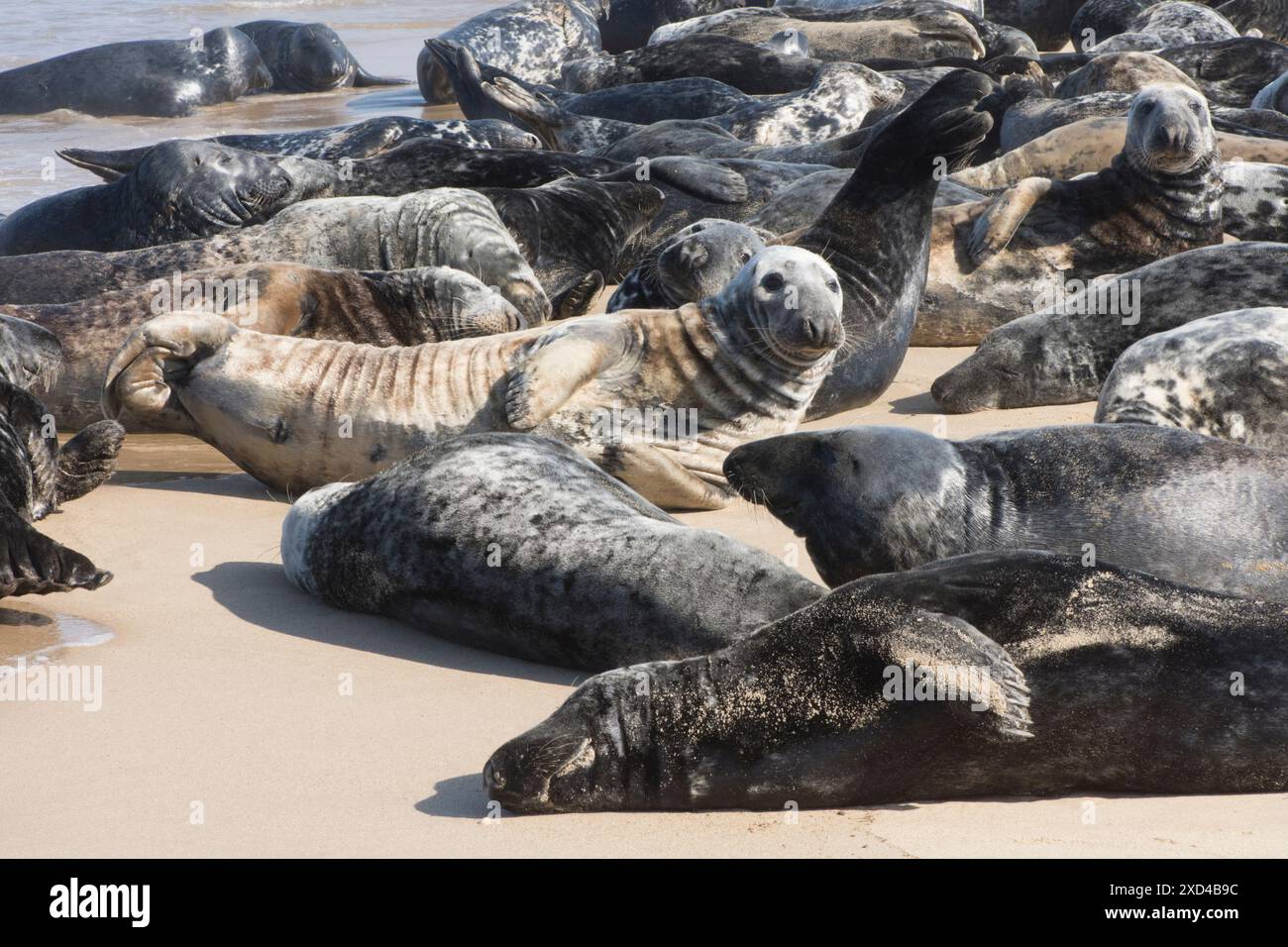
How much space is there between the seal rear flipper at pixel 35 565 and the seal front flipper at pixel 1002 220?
4572 mm

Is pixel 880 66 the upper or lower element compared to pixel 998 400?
upper

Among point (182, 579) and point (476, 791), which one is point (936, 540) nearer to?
point (476, 791)

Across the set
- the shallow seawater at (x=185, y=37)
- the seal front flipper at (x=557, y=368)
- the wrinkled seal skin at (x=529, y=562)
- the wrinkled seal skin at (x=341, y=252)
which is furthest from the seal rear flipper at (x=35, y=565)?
the shallow seawater at (x=185, y=37)

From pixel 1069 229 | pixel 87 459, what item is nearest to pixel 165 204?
pixel 87 459

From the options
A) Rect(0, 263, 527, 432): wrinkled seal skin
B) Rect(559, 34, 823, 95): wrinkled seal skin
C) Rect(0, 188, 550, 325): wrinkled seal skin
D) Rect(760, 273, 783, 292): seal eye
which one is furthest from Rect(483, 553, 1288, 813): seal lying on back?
Rect(559, 34, 823, 95): wrinkled seal skin

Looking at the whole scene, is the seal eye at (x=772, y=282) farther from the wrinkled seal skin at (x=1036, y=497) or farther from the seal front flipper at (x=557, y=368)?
the wrinkled seal skin at (x=1036, y=497)

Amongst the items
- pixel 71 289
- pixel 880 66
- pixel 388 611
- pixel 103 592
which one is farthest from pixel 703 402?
pixel 880 66

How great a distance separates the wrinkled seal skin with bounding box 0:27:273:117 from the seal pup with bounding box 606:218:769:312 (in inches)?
434

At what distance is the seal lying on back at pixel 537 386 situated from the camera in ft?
18.2

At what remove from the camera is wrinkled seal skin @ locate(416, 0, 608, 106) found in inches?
690

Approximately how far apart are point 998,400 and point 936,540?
7.92 feet

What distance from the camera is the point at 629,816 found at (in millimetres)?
3148

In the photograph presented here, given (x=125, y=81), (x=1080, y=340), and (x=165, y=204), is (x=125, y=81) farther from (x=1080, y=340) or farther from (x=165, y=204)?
(x=1080, y=340)

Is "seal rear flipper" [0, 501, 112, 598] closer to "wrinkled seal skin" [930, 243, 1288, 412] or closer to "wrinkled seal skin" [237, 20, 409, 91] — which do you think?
"wrinkled seal skin" [930, 243, 1288, 412]
